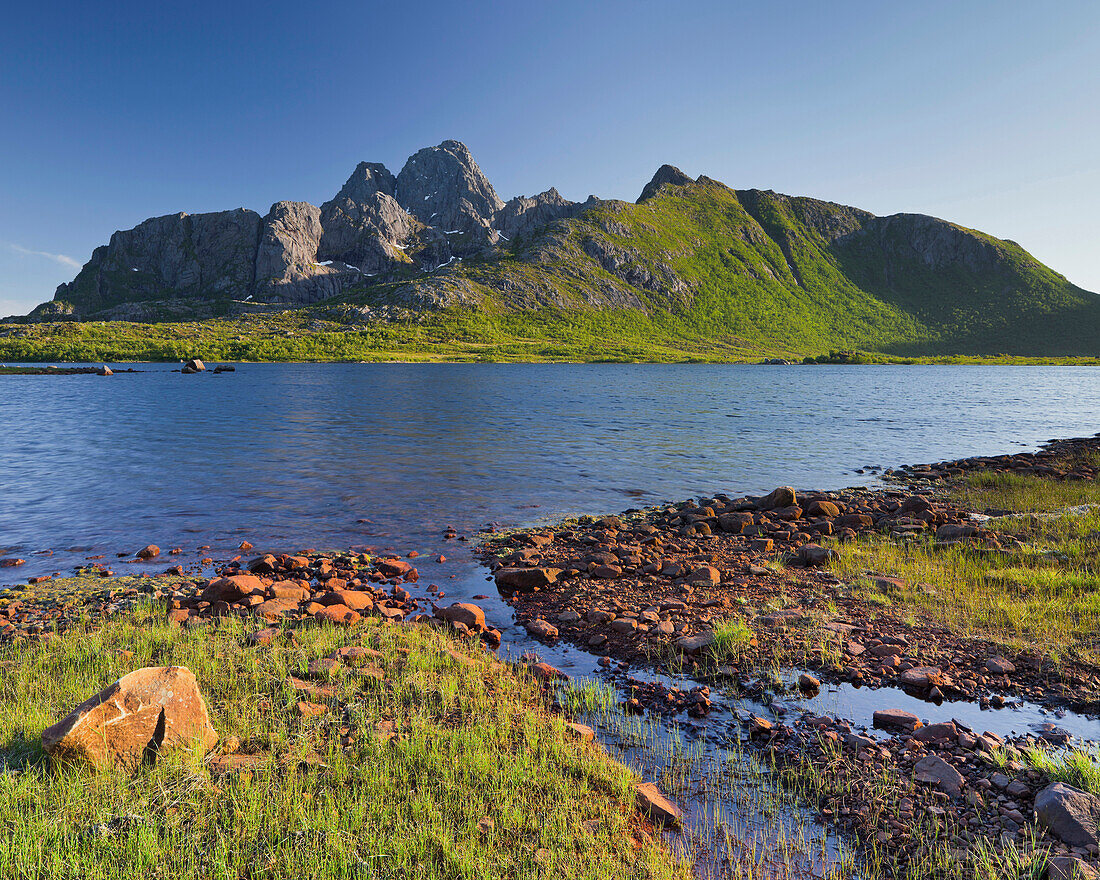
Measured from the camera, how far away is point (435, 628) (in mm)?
12578

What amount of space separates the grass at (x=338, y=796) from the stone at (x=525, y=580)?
5.79m

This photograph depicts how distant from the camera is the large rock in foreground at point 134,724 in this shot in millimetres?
6582

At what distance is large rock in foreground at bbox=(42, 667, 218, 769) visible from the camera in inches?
259

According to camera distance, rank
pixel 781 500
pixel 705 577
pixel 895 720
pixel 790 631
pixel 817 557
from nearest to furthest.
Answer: pixel 895 720 < pixel 790 631 < pixel 705 577 < pixel 817 557 < pixel 781 500

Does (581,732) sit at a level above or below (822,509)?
below

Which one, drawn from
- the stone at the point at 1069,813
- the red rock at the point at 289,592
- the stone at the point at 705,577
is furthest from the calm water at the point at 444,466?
the stone at the point at 705,577

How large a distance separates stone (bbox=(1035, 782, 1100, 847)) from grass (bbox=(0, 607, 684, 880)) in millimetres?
4154

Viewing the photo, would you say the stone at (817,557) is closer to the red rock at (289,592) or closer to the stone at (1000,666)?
the stone at (1000,666)

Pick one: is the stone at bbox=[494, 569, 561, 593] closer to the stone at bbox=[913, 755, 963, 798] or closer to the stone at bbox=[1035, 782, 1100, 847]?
the stone at bbox=[913, 755, 963, 798]

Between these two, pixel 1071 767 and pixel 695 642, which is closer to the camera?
pixel 1071 767

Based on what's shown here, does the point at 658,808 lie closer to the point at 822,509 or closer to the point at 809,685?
the point at 809,685

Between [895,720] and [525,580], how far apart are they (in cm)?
918

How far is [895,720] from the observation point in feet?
28.3

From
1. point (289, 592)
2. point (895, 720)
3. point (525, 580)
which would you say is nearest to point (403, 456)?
point (289, 592)
